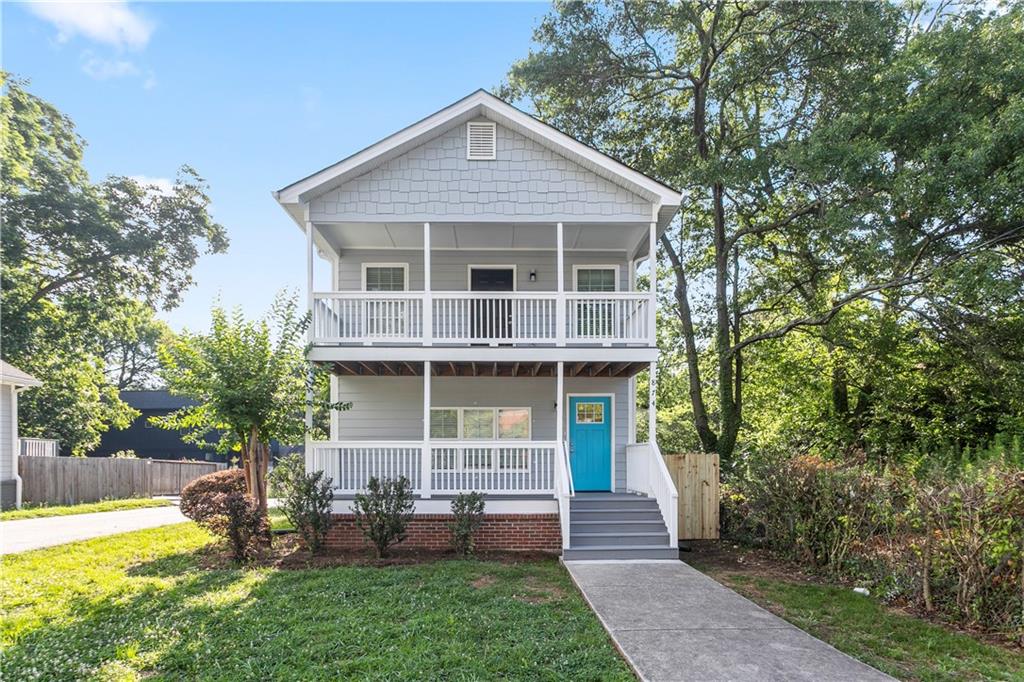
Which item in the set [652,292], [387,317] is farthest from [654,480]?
[387,317]

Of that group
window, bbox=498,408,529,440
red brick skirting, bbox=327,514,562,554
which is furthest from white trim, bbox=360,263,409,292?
red brick skirting, bbox=327,514,562,554

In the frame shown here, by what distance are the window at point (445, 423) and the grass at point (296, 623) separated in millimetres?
4153

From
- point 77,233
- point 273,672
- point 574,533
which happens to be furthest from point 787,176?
point 77,233

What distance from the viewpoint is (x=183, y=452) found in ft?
115

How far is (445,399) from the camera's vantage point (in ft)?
43.5

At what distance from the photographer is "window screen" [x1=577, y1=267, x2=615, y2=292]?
44.7 feet

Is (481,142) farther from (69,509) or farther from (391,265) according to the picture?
(69,509)

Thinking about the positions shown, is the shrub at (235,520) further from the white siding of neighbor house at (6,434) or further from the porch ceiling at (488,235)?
the white siding of neighbor house at (6,434)

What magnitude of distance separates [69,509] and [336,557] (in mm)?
11816

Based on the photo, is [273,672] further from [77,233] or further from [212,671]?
[77,233]

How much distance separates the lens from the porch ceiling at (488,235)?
473 inches

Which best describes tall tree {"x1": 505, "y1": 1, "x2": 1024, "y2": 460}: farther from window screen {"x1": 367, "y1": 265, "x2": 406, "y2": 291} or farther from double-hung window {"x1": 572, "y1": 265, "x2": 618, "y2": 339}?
window screen {"x1": 367, "y1": 265, "x2": 406, "y2": 291}

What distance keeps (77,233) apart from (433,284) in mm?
17054

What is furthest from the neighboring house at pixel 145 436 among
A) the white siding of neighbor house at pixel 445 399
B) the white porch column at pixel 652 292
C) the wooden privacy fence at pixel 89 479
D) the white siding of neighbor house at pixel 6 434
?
the white porch column at pixel 652 292
